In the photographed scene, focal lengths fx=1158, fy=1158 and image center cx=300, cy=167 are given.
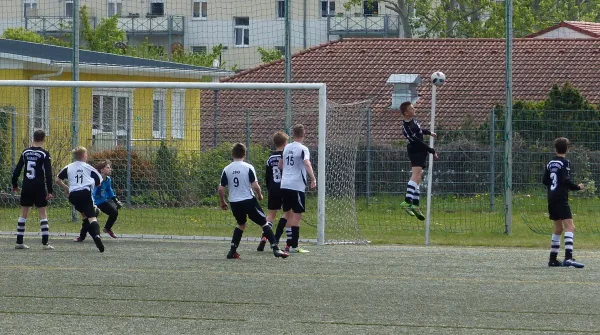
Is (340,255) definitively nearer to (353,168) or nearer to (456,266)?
(456,266)

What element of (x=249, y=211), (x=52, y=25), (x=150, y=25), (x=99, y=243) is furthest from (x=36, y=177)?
(x=150, y=25)

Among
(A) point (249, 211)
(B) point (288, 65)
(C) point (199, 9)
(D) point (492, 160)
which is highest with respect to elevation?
(C) point (199, 9)

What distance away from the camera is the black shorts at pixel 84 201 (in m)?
15.6

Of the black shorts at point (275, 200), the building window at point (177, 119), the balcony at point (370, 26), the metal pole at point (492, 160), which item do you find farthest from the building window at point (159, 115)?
the balcony at point (370, 26)

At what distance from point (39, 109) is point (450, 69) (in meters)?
14.3

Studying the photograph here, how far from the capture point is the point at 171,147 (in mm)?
19062

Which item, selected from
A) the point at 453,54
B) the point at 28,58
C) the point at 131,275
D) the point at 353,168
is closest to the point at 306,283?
the point at 131,275

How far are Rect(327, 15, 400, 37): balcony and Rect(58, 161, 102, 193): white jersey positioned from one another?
25.8 m

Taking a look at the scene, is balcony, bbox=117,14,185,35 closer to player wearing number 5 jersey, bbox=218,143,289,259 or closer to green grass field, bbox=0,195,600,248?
green grass field, bbox=0,195,600,248

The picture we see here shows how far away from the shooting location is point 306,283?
486 inches

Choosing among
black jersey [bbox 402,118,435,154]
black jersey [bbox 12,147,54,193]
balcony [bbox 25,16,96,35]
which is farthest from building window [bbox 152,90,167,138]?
balcony [bbox 25,16,96,35]

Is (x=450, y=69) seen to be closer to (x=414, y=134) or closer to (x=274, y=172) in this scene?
(x=414, y=134)

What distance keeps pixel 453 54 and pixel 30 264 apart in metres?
21.1

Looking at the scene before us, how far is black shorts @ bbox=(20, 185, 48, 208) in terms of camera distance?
52.5 ft
